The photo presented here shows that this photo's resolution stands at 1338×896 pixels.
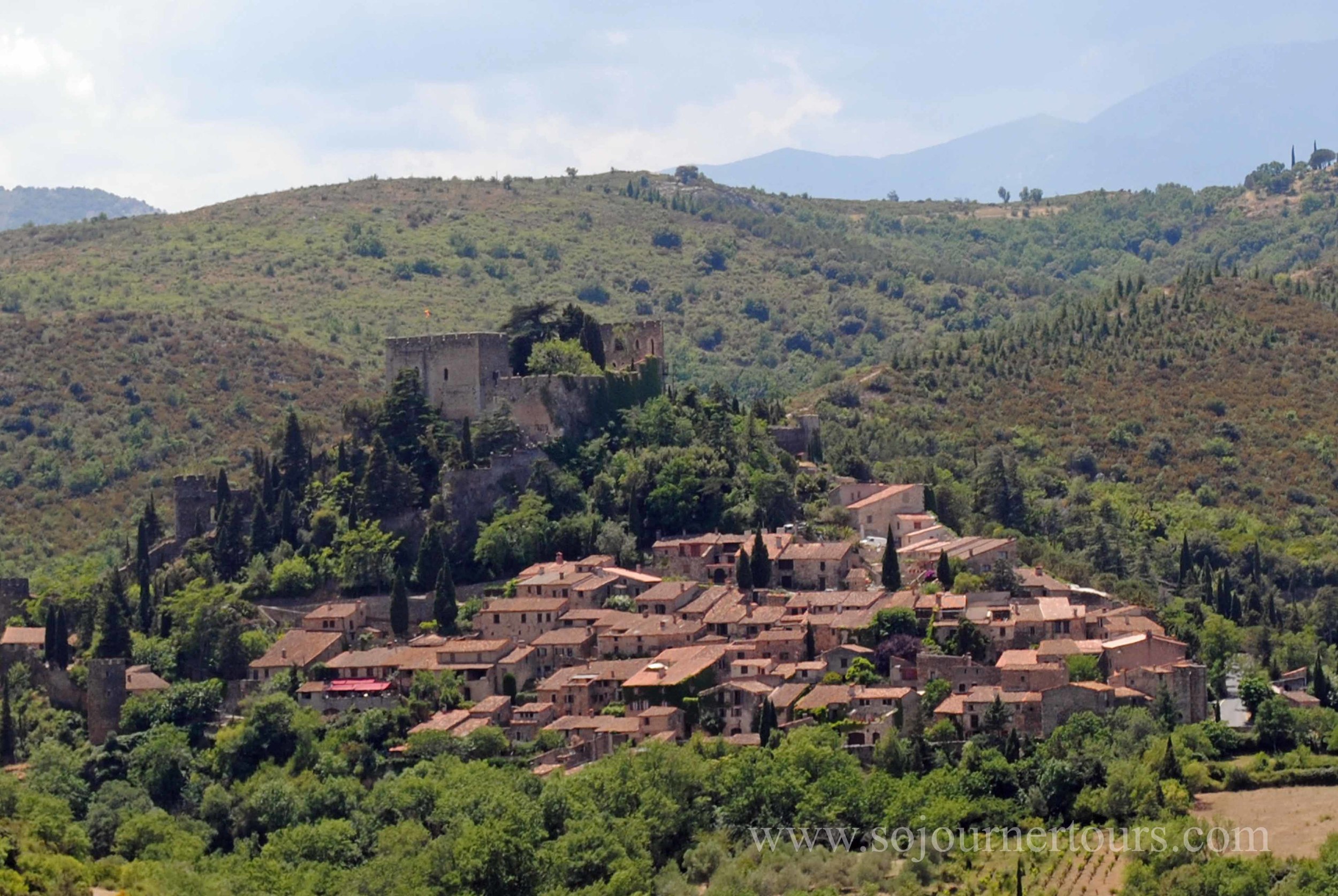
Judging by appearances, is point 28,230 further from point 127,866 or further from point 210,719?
point 127,866

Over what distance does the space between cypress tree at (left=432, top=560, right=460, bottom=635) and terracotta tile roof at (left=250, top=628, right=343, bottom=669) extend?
2.67m

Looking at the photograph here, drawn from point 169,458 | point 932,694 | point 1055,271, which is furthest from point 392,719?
point 1055,271

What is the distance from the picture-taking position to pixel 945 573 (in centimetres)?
7062

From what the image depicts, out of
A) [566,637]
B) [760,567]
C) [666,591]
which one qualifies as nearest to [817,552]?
[760,567]

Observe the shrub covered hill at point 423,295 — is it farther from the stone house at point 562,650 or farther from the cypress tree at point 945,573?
the cypress tree at point 945,573

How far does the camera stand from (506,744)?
64438mm

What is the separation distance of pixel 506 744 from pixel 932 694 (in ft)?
34.2

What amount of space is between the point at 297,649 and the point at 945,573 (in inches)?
681

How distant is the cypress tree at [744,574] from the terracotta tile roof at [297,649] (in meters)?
10.9

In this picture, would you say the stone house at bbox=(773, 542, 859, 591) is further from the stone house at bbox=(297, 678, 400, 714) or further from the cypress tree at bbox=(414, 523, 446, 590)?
the stone house at bbox=(297, 678, 400, 714)

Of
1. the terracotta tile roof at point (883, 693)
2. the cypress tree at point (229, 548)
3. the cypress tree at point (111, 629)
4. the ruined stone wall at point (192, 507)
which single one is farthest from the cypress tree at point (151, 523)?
the terracotta tile roof at point (883, 693)

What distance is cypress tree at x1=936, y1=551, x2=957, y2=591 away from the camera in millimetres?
70481

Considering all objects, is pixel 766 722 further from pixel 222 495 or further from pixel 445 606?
pixel 222 495

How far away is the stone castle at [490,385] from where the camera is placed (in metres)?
79.1
